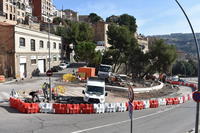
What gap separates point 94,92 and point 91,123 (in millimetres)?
6417

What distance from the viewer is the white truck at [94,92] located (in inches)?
918

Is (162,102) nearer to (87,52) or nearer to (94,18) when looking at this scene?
(87,52)

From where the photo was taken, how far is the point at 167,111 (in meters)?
24.4

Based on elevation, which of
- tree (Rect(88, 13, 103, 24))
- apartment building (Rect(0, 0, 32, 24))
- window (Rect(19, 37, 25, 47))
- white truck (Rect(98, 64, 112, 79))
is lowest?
white truck (Rect(98, 64, 112, 79))

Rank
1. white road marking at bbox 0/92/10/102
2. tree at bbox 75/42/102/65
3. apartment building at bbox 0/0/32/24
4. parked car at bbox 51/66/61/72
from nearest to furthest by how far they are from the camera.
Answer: white road marking at bbox 0/92/10/102 → tree at bbox 75/42/102/65 → parked car at bbox 51/66/61/72 → apartment building at bbox 0/0/32/24

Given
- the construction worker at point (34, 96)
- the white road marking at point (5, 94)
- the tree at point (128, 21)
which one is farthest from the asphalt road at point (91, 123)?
the tree at point (128, 21)

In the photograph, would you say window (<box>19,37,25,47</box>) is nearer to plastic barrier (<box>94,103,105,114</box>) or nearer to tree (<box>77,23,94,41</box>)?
plastic barrier (<box>94,103,105,114</box>)

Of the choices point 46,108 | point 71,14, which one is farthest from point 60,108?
point 71,14

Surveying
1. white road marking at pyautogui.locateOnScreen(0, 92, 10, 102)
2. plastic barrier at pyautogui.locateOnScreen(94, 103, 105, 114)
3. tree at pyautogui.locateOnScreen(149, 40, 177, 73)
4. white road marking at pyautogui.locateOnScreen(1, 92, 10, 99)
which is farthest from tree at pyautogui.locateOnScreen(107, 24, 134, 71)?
plastic barrier at pyautogui.locateOnScreen(94, 103, 105, 114)

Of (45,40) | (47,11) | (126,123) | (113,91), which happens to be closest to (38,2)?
(47,11)

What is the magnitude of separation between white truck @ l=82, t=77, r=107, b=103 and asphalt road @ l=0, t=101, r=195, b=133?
2393 mm

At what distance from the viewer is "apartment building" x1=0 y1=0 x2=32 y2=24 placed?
263ft

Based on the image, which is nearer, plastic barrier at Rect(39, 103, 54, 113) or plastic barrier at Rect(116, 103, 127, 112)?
plastic barrier at Rect(39, 103, 54, 113)

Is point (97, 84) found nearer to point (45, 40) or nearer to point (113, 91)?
point (113, 91)
